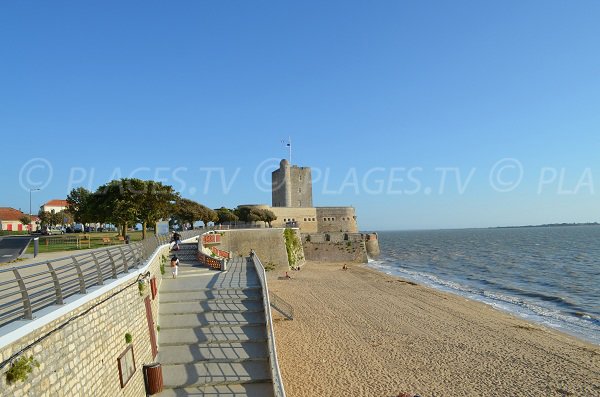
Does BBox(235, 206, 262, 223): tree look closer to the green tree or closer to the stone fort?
the stone fort

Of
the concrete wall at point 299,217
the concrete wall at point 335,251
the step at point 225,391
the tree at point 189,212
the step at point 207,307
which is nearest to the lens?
the step at point 225,391

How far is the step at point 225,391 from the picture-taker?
418 inches

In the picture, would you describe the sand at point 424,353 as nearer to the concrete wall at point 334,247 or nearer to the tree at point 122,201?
the tree at point 122,201

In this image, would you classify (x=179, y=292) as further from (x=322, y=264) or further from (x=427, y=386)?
(x=322, y=264)

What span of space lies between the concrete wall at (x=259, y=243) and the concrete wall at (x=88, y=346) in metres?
25.1

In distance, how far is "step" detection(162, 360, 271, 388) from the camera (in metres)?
11.0

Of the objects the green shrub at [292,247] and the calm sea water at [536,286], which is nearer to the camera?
the calm sea water at [536,286]

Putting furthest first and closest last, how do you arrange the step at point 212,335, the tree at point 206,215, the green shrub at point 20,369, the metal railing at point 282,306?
the tree at point 206,215, the metal railing at point 282,306, the step at point 212,335, the green shrub at point 20,369

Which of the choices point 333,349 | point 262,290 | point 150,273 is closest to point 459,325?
point 333,349

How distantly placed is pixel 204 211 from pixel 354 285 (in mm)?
24418

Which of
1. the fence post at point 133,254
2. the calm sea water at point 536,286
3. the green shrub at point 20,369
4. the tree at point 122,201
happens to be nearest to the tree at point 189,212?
the tree at point 122,201

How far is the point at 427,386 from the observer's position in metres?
14.2

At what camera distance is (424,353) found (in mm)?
17516

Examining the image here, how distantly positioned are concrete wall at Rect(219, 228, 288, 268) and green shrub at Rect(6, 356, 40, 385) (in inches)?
1181
